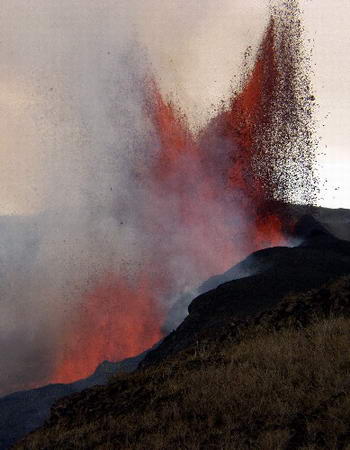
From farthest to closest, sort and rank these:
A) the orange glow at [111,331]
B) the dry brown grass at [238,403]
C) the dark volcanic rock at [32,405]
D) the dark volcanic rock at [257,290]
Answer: the orange glow at [111,331] < the dark volcanic rock at [32,405] < the dark volcanic rock at [257,290] < the dry brown grass at [238,403]

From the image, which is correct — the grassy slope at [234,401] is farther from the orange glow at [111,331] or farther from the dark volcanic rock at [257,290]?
the orange glow at [111,331]

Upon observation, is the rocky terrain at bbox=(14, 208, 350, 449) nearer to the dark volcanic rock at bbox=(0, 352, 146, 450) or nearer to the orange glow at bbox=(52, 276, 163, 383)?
the dark volcanic rock at bbox=(0, 352, 146, 450)

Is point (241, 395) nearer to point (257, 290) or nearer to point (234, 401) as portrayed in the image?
point (234, 401)

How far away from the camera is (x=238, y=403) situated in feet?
26.1

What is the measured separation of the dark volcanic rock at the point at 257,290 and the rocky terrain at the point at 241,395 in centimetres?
329

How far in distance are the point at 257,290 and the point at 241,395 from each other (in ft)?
52.3

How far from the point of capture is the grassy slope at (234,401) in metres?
6.76

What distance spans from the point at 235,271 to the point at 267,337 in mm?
23955

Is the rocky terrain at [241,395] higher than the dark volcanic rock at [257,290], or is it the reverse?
the dark volcanic rock at [257,290]

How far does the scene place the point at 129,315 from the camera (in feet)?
184

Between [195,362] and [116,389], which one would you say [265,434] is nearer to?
[195,362]

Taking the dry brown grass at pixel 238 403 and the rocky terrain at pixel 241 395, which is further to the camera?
the rocky terrain at pixel 241 395

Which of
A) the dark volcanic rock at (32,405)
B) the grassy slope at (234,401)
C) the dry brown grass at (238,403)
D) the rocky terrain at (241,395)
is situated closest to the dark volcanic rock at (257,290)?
the rocky terrain at (241,395)

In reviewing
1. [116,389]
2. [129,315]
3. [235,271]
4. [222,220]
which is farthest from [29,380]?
[116,389]
